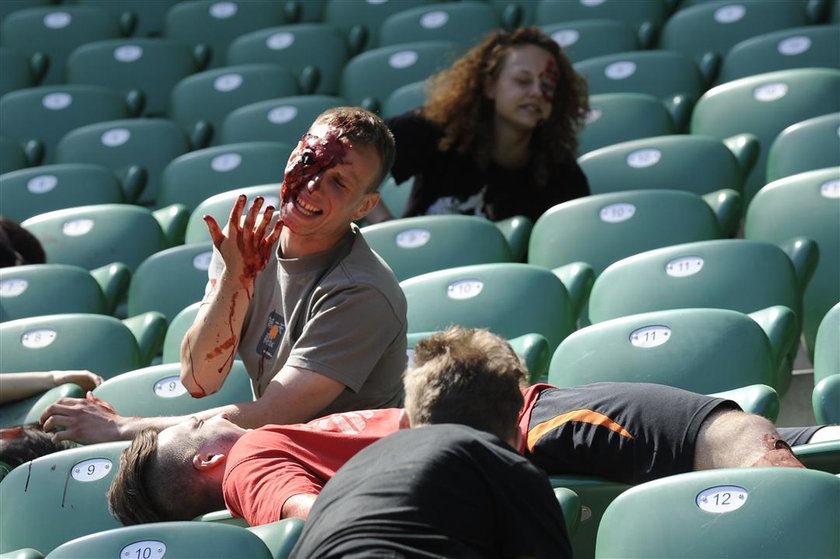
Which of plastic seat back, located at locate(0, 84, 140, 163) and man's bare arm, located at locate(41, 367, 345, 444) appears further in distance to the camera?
plastic seat back, located at locate(0, 84, 140, 163)

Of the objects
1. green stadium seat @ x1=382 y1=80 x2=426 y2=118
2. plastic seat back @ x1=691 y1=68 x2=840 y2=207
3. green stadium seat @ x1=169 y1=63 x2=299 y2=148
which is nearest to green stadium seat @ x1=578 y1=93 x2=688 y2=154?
plastic seat back @ x1=691 y1=68 x2=840 y2=207

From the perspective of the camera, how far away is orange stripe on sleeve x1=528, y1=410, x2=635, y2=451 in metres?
2.57

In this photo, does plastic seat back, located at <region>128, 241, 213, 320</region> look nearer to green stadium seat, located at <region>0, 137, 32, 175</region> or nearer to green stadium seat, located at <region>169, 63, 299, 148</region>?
green stadium seat, located at <region>0, 137, 32, 175</region>

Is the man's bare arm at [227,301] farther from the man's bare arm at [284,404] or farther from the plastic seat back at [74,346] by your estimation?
the plastic seat back at [74,346]

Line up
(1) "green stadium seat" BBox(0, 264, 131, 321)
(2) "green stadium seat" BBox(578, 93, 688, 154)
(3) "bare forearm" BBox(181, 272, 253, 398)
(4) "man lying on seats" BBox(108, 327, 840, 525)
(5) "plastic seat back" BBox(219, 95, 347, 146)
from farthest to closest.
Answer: (5) "plastic seat back" BBox(219, 95, 347, 146) < (2) "green stadium seat" BBox(578, 93, 688, 154) < (1) "green stadium seat" BBox(0, 264, 131, 321) < (3) "bare forearm" BBox(181, 272, 253, 398) < (4) "man lying on seats" BBox(108, 327, 840, 525)

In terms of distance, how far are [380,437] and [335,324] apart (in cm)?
35

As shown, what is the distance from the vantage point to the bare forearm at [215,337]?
2936 mm

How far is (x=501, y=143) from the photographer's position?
14.4 ft

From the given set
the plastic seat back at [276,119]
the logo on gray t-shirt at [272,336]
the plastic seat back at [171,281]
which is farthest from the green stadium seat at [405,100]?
the logo on gray t-shirt at [272,336]

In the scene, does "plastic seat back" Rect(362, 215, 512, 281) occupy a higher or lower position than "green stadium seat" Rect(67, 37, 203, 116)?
higher

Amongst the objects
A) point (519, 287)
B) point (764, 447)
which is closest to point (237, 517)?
point (764, 447)

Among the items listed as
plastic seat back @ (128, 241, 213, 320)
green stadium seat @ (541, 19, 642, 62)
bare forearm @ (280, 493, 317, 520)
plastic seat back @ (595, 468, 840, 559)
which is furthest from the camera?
green stadium seat @ (541, 19, 642, 62)

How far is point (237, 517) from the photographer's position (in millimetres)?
2559

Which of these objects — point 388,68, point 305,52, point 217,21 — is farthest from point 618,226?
point 217,21
